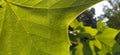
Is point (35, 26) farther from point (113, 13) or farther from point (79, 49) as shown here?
point (113, 13)

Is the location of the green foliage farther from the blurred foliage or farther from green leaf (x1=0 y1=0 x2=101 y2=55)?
the blurred foliage

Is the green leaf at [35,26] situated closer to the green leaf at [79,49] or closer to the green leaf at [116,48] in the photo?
the green leaf at [79,49]

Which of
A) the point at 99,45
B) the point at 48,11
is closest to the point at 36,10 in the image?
the point at 48,11

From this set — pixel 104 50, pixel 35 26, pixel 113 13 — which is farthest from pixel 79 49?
pixel 113 13

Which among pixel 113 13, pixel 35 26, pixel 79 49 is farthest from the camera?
pixel 113 13

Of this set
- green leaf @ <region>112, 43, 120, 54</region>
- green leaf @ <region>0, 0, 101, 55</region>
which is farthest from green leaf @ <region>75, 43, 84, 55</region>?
green leaf @ <region>0, 0, 101, 55</region>

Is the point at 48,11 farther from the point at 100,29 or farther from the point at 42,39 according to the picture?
the point at 100,29
